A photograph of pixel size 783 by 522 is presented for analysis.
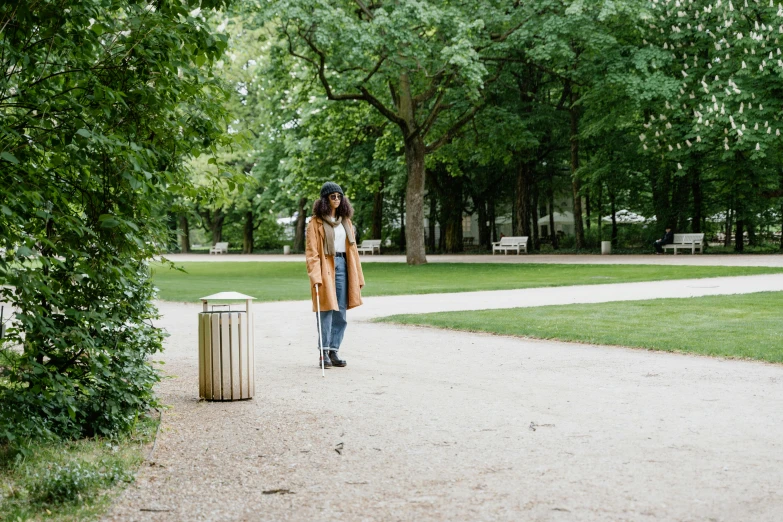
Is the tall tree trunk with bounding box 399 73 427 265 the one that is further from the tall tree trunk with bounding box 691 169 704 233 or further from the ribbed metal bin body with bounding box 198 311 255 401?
the ribbed metal bin body with bounding box 198 311 255 401

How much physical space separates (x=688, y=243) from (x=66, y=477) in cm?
3606

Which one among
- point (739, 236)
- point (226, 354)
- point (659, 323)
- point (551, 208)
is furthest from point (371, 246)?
point (226, 354)

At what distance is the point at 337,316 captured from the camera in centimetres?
975

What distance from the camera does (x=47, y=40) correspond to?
4.75m

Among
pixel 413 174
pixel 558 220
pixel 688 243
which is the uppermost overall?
pixel 413 174

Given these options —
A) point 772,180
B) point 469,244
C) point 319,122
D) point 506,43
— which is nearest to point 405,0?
point 506,43

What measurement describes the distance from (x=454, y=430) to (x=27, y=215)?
333cm

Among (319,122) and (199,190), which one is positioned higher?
(319,122)

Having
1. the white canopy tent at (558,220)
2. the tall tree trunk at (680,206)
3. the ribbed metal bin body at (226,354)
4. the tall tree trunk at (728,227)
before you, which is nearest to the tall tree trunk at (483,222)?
the white canopy tent at (558,220)

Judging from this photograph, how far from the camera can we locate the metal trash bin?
7633mm

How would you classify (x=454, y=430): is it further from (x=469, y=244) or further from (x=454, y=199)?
(x=469, y=244)

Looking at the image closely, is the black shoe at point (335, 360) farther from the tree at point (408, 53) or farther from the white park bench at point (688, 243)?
the white park bench at point (688, 243)

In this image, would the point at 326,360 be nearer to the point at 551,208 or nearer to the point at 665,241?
the point at 665,241

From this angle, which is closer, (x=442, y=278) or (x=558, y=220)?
(x=442, y=278)
